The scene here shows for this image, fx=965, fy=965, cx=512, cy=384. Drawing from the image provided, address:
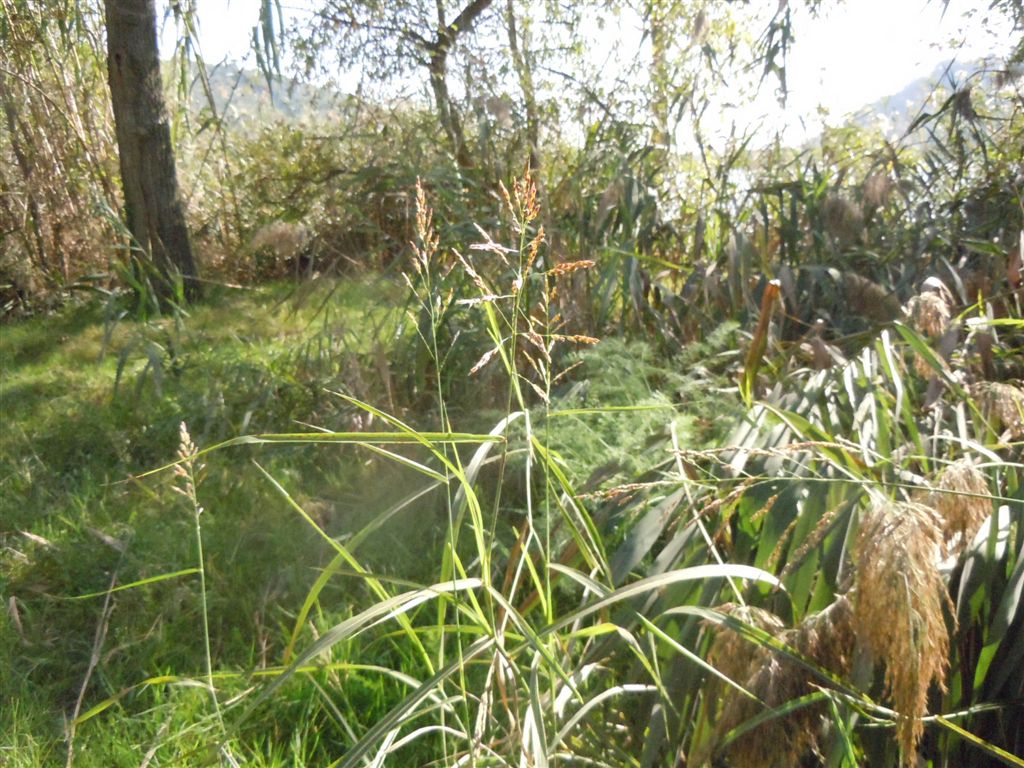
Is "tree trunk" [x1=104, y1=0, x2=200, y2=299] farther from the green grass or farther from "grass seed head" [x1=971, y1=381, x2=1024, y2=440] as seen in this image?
"grass seed head" [x1=971, y1=381, x2=1024, y2=440]

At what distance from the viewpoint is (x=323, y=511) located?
293 centimetres

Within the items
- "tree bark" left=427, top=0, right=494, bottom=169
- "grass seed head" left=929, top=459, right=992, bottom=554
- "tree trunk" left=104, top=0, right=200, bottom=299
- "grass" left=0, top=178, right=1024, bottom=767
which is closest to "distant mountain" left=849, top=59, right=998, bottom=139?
"grass" left=0, top=178, right=1024, bottom=767

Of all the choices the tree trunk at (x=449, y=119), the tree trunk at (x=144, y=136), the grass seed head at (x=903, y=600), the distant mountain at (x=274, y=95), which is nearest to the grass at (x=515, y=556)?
the grass seed head at (x=903, y=600)

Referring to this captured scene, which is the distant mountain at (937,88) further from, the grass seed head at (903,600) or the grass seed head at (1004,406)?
the grass seed head at (903,600)

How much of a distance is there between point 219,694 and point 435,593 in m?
1.17

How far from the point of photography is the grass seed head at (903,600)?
1.17m

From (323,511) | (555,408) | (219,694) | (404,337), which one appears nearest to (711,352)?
(555,408)

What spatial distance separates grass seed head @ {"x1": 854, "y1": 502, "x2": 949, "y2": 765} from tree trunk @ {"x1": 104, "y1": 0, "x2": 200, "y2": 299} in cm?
441

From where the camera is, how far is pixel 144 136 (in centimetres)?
527

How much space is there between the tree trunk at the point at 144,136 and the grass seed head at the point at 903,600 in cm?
441

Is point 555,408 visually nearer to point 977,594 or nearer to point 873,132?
point 977,594

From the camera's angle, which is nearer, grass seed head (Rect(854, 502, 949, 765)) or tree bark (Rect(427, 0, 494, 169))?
grass seed head (Rect(854, 502, 949, 765))

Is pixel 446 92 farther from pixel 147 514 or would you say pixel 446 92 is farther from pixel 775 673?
pixel 775 673

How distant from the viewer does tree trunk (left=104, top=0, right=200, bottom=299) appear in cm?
505
